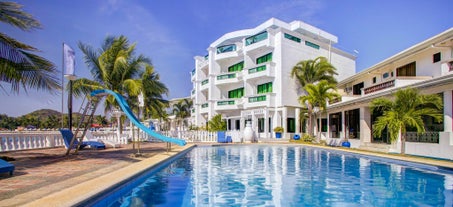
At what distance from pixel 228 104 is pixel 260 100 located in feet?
16.2

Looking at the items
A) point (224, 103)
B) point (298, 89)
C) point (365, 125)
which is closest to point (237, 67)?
point (224, 103)

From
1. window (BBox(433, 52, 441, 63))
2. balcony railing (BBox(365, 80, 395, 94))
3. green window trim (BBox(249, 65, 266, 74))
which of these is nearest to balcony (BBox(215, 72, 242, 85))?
green window trim (BBox(249, 65, 266, 74))

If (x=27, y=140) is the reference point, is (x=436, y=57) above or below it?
above

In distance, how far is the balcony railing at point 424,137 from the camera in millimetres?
12609

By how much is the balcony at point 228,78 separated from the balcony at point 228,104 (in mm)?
2463

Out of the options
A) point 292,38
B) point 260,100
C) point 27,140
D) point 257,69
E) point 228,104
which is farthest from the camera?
point 228,104

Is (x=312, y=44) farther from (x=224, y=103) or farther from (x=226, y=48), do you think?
(x=224, y=103)

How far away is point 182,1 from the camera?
1791 cm

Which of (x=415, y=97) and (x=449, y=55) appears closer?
(x=415, y=97)

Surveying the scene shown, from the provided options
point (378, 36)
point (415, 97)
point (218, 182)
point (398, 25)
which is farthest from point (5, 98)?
point (378, 36)

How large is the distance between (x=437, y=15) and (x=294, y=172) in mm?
14513

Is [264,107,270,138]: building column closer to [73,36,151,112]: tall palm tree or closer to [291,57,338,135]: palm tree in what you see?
[291,57,338,135]: palm tree

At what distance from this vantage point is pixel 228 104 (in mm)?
33844

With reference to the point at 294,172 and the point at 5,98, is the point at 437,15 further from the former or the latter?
the point at 5,98
